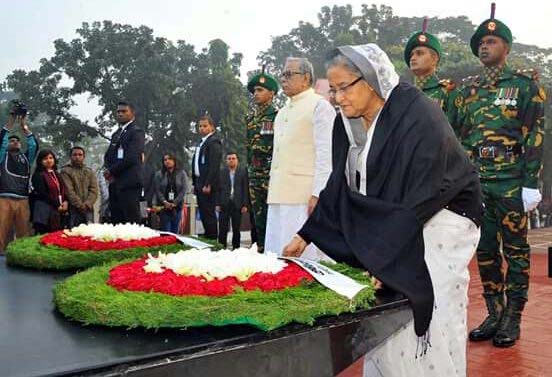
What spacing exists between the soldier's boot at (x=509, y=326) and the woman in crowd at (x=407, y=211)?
156 cm

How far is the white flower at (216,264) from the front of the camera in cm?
169

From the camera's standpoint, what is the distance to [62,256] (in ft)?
7.80

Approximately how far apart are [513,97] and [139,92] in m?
20.4

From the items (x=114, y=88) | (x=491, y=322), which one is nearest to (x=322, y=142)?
(x=491, y=322)

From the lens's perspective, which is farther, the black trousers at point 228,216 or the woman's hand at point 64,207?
the black trousers at point 228,216

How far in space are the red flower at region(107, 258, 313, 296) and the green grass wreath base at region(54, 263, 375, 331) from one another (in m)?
0.04

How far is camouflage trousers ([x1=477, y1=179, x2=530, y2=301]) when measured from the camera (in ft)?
11.7

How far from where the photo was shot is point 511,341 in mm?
3506

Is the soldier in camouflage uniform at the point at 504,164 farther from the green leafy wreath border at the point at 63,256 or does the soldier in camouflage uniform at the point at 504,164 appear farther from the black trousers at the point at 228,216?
the black trousers at the point at 228,216

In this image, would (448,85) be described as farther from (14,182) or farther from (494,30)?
(14,182)

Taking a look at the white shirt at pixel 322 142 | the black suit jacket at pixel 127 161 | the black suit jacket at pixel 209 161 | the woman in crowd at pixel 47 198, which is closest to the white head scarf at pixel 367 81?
the white shirt at pixel 322 142

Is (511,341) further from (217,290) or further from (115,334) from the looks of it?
(115,334)

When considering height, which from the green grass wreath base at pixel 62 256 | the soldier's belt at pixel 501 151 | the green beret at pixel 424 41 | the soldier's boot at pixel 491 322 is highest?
the green beret at pixel 424 41

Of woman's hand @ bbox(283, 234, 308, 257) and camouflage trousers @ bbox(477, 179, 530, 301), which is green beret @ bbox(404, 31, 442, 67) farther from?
woman's hand @ bbox(283, 234, 308, 257)
